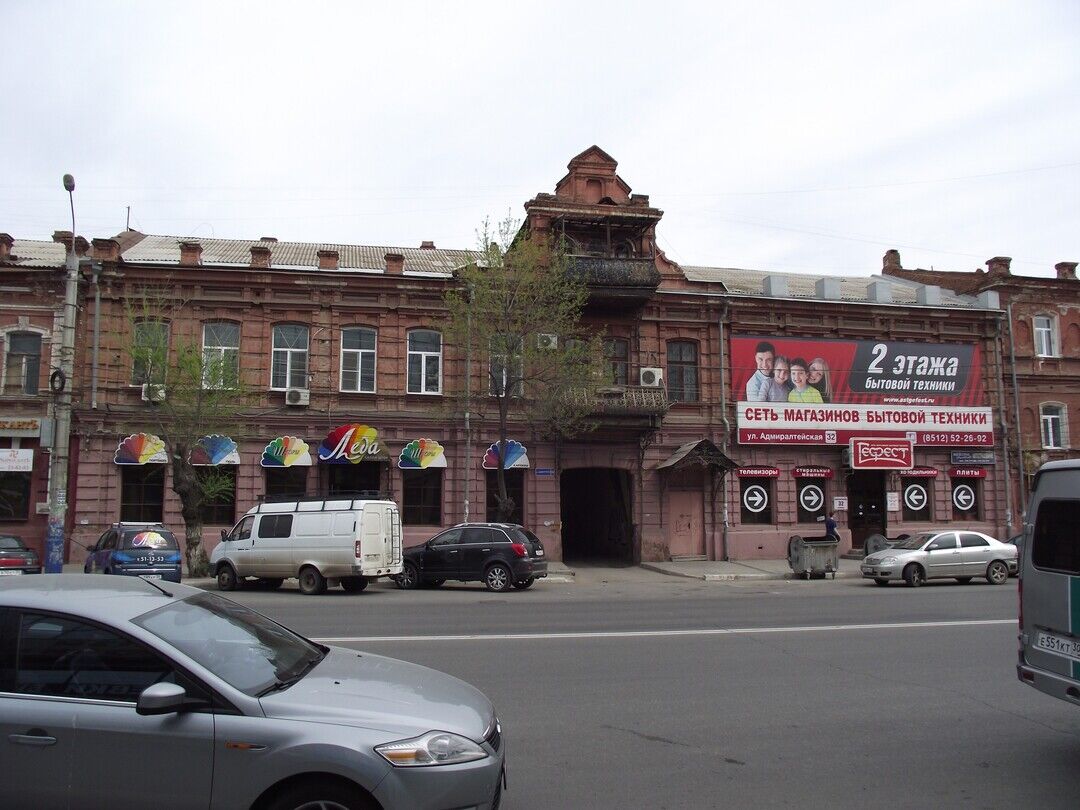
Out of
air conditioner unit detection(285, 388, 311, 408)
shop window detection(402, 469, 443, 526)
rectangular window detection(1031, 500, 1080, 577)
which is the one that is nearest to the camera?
rectangular window detection(1031, 500, 1080, 577)

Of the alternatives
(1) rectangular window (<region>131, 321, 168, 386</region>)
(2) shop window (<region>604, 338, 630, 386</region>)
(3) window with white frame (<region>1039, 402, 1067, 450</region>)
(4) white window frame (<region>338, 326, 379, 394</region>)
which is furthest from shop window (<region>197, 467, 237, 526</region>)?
(3) window with white frame (<region>1039, 402, 1067, 450</region>)

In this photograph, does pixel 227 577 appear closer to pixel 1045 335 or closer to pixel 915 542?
pixel 915 542

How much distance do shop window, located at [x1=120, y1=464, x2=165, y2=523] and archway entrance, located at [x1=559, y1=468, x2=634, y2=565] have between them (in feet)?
43.6

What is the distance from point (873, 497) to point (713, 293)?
9.88m

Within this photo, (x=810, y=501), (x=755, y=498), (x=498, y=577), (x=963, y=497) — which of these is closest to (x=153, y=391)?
(x=498, y=577)

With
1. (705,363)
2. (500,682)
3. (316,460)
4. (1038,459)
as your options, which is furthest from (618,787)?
(1038,459)

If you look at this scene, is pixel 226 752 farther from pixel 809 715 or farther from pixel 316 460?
pixel 316 460

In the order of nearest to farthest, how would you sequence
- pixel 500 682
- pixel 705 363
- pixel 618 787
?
1. pixel 618 787
2. pixel 500 682
3. pixel 705 363

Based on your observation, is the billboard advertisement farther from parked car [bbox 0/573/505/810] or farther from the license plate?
parked car [bbox 0/573/505/810]

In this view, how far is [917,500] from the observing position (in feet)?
103

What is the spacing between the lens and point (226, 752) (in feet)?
13.2

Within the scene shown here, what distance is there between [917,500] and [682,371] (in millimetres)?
10373

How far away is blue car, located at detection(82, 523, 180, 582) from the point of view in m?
19.2

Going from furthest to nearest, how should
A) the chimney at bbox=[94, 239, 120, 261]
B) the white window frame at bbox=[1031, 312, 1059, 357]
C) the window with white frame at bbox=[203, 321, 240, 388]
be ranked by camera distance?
the white window frame at bbox=[1031, 312, 1059, 357]
the chimney at bbox=[94, 239, 120, 261]
the window with white frame at bbox=[203, 321, 240, 388]
